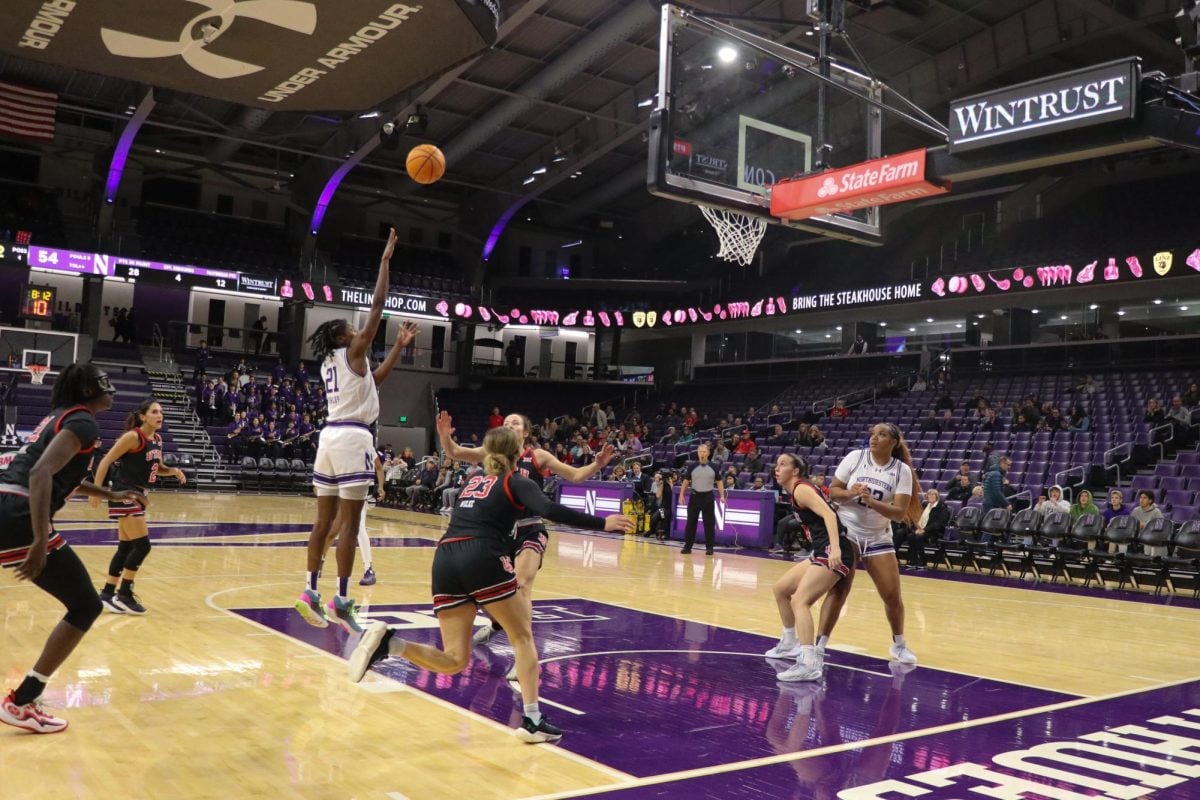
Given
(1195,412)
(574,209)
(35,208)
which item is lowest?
(1195,412)

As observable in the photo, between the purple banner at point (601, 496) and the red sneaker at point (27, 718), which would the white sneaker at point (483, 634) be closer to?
the red sneaker at point (27, 718)

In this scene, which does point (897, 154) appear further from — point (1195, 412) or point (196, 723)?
point (1195, 412)

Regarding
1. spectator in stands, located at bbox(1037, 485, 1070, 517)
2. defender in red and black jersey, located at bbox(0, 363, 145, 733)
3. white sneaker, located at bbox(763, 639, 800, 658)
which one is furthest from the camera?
spectator in stands, located at bbox(1037, 485, 1070, 517)

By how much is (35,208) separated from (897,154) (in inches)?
1115

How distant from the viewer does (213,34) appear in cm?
881

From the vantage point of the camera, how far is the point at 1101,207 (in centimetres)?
2523

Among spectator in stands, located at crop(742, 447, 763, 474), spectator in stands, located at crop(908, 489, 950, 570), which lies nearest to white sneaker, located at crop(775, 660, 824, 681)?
spectator in stands, located at crop(908, 489, 950, 570)

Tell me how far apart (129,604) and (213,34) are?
5032 millimetres

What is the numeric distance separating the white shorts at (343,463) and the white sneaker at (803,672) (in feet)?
9.16

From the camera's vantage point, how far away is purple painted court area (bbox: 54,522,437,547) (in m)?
12.3

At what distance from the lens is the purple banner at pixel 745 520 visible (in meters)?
16.7

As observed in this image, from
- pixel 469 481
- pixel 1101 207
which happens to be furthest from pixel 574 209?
pixel 469 481

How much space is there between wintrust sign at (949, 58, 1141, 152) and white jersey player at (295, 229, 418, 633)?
533 cm

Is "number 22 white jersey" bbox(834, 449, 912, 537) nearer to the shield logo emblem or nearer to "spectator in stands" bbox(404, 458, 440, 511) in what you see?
"spectator in stands" bbox(404, 458, 440, 511)
